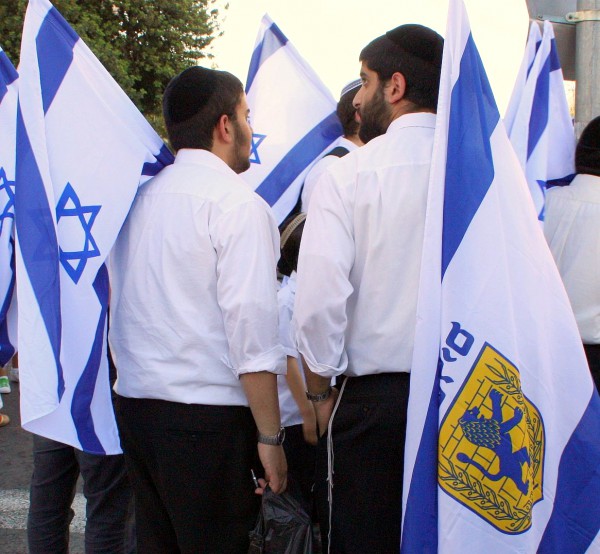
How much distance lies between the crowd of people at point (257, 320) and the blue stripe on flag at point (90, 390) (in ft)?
0.25

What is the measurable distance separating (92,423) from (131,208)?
692 millimetres

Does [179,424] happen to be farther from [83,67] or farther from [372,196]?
[83,67]

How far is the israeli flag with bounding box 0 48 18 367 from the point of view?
2.79 meters

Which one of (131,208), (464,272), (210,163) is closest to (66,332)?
(131,208)

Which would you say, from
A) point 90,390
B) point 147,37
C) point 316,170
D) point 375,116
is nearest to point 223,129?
point 375,116

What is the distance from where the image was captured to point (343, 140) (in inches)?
159

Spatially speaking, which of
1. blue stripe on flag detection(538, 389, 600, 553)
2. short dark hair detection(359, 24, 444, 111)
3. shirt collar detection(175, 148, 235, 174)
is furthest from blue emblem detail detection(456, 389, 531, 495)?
shirt collar detection(175, 148, 235, 174)

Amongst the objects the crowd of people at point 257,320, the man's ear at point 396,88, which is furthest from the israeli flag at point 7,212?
the man's ear at point 396,88

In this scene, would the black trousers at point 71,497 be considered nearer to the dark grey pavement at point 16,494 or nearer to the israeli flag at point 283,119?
the dark grey pavement at point 16,494

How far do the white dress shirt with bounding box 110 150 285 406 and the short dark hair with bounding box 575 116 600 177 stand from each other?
1718mm

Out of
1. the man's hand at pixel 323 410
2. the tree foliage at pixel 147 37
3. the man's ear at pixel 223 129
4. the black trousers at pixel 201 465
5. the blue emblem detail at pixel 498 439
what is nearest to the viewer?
the blue emblem detail at pixel 498 439

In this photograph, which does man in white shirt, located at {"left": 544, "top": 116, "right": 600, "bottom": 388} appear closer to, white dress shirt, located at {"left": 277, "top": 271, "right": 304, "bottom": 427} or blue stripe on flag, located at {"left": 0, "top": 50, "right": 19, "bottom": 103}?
white dress shirt, located at {"left": 277, "top": 271, "right": 304, "bottom": 427}

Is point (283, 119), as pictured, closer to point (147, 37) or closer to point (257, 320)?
point (257, 320)

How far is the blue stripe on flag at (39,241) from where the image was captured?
2172 mm
